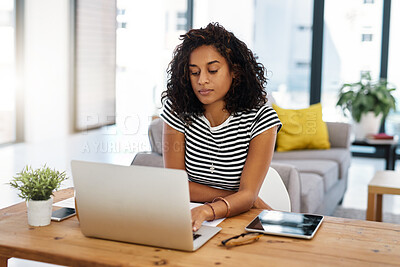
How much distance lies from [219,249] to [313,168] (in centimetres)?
241

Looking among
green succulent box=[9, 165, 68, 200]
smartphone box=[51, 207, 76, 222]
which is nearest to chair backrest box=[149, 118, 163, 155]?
smartphone box=[51, 207, 76, 222]

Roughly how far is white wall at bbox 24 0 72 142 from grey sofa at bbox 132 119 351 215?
3.40 metres

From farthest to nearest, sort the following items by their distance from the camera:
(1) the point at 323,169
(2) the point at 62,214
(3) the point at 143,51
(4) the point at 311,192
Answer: (3) the point at 143,51 → (1) the point at 323,169 → (4) the point at 311,192 → (2) the point at 62,214

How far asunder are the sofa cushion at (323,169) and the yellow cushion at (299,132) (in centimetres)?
34

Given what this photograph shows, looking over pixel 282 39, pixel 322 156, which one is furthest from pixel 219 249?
pixel 282 39

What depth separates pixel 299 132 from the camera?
4.05 m

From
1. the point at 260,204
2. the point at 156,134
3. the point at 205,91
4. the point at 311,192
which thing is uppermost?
the point at 205,91

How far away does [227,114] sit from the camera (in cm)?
177

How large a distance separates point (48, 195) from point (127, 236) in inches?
11.1

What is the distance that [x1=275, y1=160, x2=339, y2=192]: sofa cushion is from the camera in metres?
3.33

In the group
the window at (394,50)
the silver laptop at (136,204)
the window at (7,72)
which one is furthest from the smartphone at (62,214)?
the window at (394,50)

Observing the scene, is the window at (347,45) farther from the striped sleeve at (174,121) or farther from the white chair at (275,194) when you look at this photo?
the striped sleeve at (174,121)

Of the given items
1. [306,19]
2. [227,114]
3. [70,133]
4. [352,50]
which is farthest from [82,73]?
[227,114]

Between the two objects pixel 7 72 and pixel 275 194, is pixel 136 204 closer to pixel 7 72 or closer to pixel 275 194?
pixel 275 194
